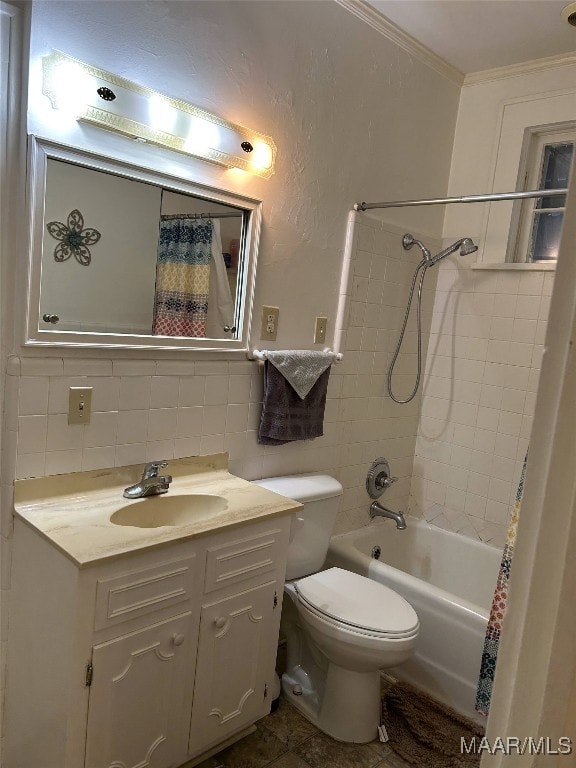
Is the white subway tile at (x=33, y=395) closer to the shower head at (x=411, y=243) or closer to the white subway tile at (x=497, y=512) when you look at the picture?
the shower head at (x=411, y=243)

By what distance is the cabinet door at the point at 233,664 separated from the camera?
1.69 metres

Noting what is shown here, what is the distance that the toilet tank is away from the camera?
2172 millimetres

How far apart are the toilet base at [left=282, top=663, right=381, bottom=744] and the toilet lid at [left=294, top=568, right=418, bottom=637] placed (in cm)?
24

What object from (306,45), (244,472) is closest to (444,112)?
(306,45)

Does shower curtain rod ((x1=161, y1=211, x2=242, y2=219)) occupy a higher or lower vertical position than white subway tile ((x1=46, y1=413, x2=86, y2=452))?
higher

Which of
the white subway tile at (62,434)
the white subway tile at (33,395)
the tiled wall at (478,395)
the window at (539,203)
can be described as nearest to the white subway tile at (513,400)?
the tiled wall at (478,395)

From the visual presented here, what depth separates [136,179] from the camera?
173 centimetres

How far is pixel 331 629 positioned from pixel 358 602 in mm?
160

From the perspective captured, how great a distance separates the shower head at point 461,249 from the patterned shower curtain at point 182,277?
4.05 ft

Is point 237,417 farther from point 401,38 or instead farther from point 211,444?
point 401,38

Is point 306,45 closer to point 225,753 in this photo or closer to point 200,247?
point 200,247

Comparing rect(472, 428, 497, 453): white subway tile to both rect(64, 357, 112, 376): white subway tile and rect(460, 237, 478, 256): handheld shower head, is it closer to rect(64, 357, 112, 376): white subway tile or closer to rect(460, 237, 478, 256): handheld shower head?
rect(460, 237, 478, 256): handheld shower head

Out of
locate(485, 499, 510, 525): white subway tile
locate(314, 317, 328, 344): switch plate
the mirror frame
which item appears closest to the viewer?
the mirror frame

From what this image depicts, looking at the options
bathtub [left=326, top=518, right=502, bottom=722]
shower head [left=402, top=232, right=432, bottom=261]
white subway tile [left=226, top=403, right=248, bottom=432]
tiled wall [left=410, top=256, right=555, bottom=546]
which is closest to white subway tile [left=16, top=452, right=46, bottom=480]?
white subway tile [left=226, top=403, right=248, bottom=432]
